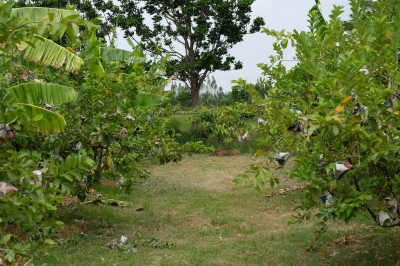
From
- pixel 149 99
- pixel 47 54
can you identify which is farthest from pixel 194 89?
pixel 47 54

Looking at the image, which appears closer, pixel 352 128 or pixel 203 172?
pixel 352 128

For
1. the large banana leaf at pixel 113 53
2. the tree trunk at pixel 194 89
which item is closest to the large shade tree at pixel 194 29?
the tree trunk at pixel 194 89

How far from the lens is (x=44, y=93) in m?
5.28

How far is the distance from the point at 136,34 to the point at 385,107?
21.0m

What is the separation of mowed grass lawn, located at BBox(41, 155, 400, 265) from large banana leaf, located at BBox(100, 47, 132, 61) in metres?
2.94

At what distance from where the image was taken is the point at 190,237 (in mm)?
6188

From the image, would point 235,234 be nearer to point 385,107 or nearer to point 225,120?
point 385,107

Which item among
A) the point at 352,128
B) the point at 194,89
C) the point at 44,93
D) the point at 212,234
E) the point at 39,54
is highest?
the point at 39,54

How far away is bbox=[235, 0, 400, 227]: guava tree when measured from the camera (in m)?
3.36

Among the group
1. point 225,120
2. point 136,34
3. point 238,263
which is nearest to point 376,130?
point 238,263

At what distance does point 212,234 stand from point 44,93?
3175 mm

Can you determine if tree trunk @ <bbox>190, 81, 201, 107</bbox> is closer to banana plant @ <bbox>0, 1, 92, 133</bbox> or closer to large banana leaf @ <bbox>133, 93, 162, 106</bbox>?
large banana leaf @ <bbox>133, 93, 162, 106</bbox>

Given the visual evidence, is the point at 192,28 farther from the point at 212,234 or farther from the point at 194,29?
the point at 212,234

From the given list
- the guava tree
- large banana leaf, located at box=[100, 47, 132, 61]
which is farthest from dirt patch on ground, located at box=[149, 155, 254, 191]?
the guava tree
